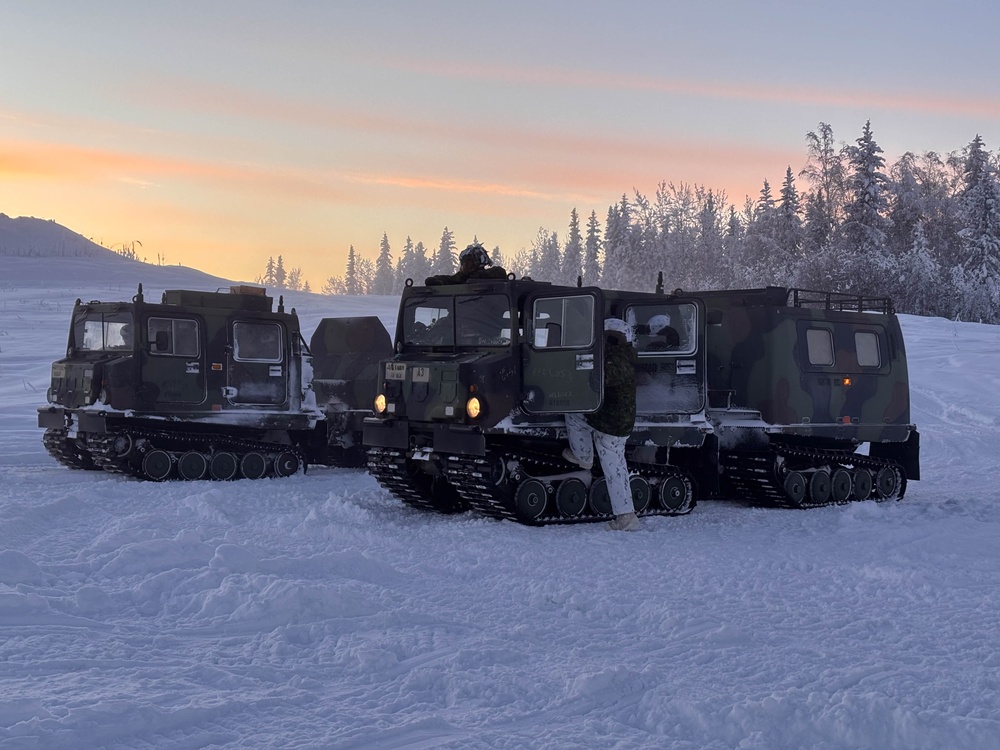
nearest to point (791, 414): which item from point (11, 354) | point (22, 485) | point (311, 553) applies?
point (311, 553)

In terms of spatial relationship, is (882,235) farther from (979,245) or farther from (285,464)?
(285,464)

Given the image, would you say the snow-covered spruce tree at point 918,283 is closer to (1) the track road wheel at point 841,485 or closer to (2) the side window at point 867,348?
(2) the side window at point 867,348

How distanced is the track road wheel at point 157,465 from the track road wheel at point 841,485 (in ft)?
29.2

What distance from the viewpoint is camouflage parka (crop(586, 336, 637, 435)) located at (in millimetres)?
10711

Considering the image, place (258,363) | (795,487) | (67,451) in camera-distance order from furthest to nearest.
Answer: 1. (258,363)
2. (67,451)
3. (795,487)

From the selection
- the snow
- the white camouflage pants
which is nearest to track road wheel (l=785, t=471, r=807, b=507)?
the snow

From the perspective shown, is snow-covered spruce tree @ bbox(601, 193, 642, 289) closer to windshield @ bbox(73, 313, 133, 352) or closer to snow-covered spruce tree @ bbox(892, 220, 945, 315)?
snow-covered spruce tree @ bbox(892, 220, 945, 315)

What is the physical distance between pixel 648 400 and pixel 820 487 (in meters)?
2.86

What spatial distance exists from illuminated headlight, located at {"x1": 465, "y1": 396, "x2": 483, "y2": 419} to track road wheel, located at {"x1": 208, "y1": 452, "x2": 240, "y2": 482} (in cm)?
546

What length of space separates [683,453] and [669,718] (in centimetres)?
765

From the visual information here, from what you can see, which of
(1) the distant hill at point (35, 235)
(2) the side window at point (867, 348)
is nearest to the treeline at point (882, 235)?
(2) the side window at point (867, 348)

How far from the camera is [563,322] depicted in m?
11.0

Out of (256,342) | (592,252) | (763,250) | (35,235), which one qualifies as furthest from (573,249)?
(35,235)

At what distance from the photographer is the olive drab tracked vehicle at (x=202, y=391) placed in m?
14.4
